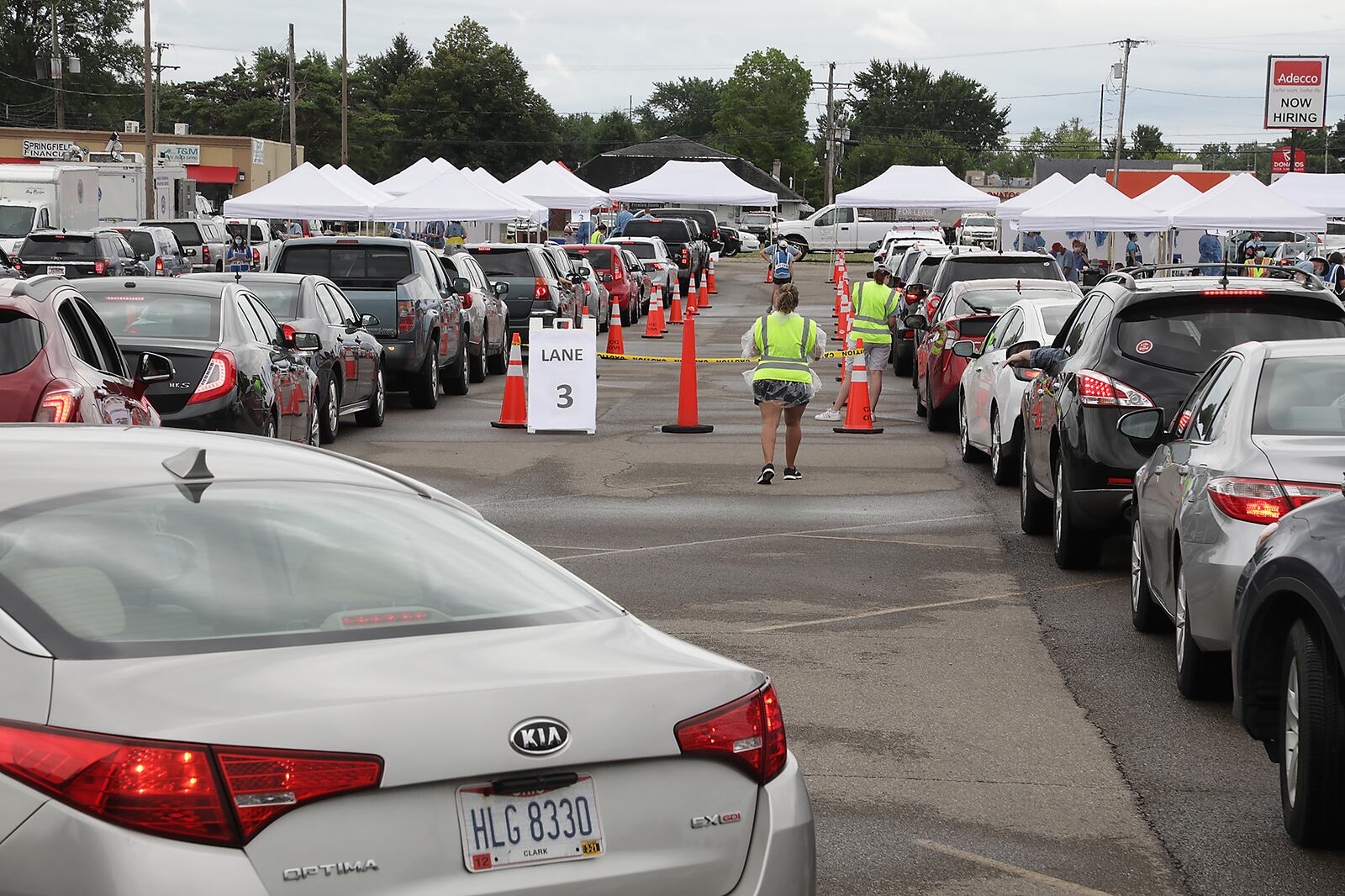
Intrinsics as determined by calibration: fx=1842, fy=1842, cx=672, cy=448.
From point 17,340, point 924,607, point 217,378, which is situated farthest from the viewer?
point 217,378

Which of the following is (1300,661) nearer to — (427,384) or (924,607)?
(924,607)

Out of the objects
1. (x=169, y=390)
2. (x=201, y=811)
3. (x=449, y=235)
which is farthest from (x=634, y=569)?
(x=449, y=235)

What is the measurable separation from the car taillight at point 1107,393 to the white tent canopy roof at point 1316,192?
33.9 m

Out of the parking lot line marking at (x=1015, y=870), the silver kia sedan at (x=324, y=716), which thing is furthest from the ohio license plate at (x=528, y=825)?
the parking lot line marking at (x=1015, y=870)

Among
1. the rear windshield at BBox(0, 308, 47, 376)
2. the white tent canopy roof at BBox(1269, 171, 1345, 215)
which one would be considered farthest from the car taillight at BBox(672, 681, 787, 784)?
the white tent canopy roof at BBox(1269, 171, 1345, 215)

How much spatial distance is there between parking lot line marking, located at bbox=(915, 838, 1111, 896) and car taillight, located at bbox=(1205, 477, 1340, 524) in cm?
217

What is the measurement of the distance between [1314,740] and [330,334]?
1273 cm

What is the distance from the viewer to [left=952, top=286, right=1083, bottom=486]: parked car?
14.5 meters

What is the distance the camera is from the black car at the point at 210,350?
43.2ft

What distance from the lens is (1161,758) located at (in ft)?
22.7

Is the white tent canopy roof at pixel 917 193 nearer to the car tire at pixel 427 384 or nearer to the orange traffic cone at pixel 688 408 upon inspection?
the car tire at pixel 427 384

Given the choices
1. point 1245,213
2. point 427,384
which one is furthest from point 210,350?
point 1245,213

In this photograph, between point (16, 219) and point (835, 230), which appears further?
point (835, 230)

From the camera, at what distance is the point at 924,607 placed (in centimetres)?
995
